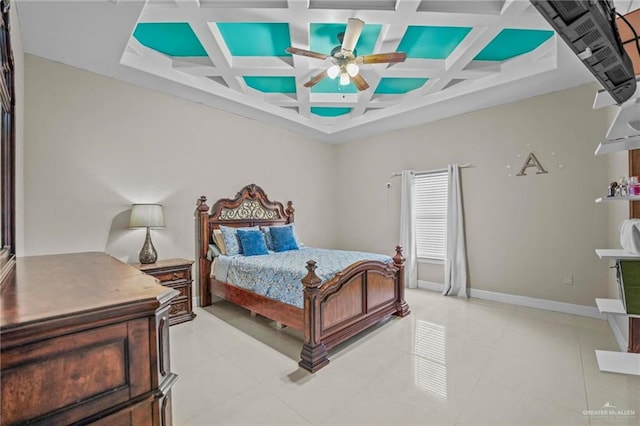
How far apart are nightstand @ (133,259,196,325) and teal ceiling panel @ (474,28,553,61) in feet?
14.5

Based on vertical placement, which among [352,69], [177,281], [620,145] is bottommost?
[177,281]

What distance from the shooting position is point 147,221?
3285 millimetres

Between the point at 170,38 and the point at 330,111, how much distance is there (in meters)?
2.83

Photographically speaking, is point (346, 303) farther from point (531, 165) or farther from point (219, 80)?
point (219, 80)

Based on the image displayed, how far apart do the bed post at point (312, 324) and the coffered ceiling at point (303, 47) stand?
7.70 ft

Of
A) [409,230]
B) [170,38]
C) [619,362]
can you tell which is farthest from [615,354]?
[170,38]

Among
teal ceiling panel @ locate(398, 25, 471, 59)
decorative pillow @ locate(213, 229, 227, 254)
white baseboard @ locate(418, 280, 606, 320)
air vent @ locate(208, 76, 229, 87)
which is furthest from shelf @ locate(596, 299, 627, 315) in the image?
air vent @ locate(208, 76, 229, 87)

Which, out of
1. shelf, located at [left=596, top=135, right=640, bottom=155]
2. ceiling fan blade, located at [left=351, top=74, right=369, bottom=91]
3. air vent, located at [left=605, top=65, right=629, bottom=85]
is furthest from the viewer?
ceiling fan blade, located at [left=351, top=74, right=369, bottom=91]

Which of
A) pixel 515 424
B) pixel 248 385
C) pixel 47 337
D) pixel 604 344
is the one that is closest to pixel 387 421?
pixel 515 424

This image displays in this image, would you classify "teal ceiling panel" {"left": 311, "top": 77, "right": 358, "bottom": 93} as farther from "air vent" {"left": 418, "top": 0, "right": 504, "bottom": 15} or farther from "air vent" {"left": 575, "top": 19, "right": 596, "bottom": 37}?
"air vent" {"left": 575, "top": 19, "right": 596, "bottom": 37}

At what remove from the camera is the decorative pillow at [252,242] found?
12.9 feet

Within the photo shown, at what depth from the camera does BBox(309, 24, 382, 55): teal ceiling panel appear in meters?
2.85

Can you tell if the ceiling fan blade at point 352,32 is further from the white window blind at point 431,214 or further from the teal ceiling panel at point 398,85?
the white window blind at point 431,214

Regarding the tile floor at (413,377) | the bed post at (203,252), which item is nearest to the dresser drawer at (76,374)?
the tile floor at (413,377)
